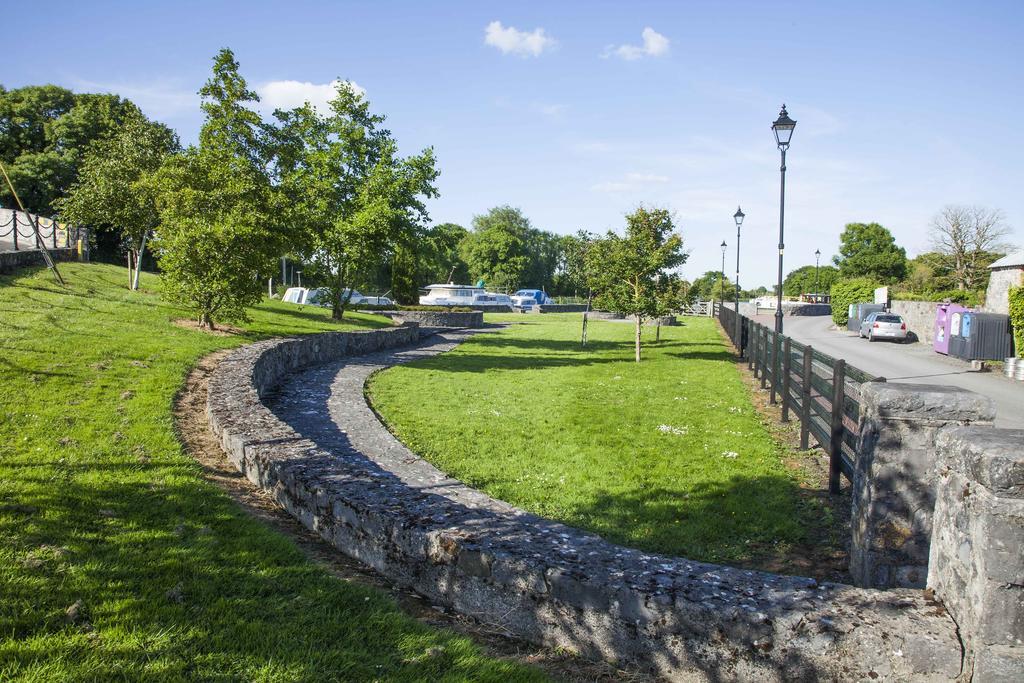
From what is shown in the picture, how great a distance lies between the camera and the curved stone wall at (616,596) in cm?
322

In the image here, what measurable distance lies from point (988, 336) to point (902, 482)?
68.7ft

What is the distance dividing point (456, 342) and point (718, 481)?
21635 mm

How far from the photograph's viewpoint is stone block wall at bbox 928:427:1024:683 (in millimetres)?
2996

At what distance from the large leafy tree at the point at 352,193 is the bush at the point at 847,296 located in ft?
101

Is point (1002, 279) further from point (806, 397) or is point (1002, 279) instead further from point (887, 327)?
point (806, 397)

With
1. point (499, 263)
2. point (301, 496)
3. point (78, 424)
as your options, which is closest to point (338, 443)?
point (78, 424)

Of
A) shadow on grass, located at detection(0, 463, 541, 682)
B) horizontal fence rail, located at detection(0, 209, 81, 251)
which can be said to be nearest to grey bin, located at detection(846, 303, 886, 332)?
shadow on grass, located at detection(0, 463, 541, 682)

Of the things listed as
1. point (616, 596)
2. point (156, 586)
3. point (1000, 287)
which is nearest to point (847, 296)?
point (1000, 287)

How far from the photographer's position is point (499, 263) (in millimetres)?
88562

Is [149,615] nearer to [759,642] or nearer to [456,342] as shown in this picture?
[759,642]

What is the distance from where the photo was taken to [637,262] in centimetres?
2280

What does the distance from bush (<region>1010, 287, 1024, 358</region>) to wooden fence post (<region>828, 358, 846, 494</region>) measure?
16.7m

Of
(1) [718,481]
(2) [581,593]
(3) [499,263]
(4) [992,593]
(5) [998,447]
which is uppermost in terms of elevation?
(3) [499,263]

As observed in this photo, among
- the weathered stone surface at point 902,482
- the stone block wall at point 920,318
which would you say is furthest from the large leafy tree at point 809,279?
the weathered stone surface at point 902,482
